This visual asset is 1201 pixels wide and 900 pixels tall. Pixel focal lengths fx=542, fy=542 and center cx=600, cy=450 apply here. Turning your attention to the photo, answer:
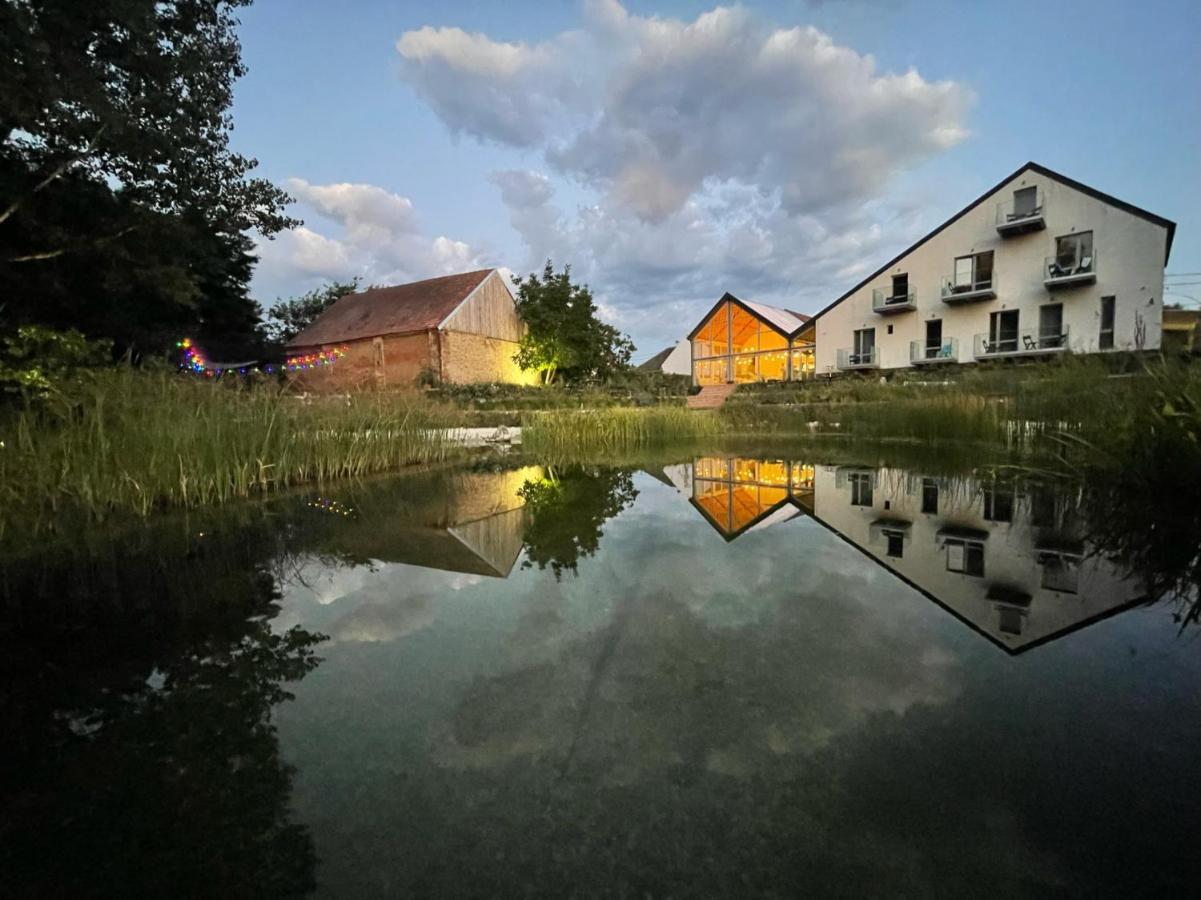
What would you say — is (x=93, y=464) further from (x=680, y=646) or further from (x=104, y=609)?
(x=680, y=646)

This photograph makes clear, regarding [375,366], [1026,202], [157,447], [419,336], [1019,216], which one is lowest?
[157,447]

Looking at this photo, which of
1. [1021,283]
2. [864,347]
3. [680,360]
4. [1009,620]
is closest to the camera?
[1009,620]

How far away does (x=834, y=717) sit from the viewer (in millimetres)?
1204

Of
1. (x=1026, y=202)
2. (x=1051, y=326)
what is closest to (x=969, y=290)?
(x=1051, y=326)

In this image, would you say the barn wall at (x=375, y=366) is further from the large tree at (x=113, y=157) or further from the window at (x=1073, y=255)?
the window at (x=1073, y=255)

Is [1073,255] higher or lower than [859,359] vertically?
higher

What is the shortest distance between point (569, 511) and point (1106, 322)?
20.7 m

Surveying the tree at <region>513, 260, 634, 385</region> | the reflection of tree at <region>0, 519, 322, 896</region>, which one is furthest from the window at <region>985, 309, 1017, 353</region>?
the reflection of tree at <region>0, 519, 322, 896</region>

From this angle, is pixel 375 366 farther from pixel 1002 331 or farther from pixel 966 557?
pixel 1002 331

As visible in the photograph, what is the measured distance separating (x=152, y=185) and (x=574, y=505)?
24.5 feet

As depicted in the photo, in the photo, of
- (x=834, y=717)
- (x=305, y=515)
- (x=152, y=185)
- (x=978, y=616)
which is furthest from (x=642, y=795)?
(x=152, y=185)

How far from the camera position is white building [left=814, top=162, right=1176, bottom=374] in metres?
16.0

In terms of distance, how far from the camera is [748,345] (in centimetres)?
2875

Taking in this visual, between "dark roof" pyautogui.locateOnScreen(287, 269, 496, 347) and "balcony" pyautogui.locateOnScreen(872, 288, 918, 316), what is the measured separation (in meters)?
15.3
